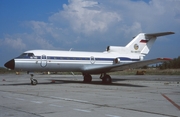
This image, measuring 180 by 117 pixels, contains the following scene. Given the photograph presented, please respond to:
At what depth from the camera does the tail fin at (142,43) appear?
28.6m

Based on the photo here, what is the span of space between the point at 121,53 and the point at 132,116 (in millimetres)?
20143

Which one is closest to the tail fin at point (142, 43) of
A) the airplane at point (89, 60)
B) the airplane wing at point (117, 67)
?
the airplane at point (89, 60)

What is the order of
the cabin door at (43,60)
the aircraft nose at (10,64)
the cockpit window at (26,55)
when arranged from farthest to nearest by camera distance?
the cabin door at (43,60), the cockpit window at (26,55), the aircraft nose at (10,64)

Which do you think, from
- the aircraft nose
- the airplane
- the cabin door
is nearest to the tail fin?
the airplane

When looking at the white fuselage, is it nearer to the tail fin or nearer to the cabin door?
the cabin door

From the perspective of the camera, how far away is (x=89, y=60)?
25.2 meters

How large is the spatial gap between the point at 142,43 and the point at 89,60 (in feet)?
23.3

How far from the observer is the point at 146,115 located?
8.35 metres

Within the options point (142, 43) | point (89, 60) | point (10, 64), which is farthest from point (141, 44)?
point (10, 64)

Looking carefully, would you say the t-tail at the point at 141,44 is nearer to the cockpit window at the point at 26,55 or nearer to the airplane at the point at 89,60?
the airplane at the point at 89,60

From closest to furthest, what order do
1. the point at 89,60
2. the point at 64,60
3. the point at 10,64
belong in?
the point at 10,64
the point at 64,60
the point at 89,60

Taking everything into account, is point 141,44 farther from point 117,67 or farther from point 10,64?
point 10,64

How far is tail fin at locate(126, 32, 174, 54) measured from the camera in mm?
28641

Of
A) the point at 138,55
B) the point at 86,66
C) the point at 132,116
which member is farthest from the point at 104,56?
the point at 132,116
